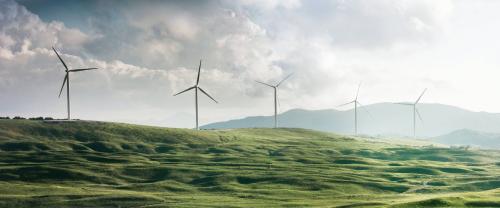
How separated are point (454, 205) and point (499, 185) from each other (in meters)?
80.3

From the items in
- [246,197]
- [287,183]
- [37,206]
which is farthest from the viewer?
[287,183]

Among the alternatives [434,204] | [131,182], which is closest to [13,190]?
[131,182]

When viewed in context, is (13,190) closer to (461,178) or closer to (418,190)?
(418,190)

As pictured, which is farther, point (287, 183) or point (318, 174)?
point (318, 174)

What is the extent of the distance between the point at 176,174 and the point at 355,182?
55976mm

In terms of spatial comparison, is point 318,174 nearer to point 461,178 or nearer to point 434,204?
point 461,178

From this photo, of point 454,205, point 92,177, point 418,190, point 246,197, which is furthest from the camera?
point 92,177

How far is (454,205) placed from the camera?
92.9m

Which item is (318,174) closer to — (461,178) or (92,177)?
(461,178)

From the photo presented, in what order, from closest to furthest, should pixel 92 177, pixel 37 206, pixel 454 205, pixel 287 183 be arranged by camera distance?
pixel 454 205, pixel 37 206, pixel 287 183, pixel 92 177

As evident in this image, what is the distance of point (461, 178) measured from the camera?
17725 centimetres

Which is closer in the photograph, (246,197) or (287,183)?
(246,197)

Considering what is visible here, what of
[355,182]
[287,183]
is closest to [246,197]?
[287,183]

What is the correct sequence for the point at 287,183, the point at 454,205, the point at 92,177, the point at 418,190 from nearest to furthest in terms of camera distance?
the point at 454,205
the point at 418,190
the point at 287,183
the point at 92,177
